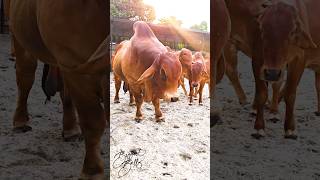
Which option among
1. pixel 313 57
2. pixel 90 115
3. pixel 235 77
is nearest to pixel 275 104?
pixel 313 57

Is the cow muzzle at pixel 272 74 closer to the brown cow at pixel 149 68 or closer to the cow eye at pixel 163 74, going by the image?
the brown cow at pixel 149 68

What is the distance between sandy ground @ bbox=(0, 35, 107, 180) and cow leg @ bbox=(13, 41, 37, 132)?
9 cm

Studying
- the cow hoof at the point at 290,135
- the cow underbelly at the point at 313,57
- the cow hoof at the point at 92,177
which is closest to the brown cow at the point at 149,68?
the cow hoof at the point at 92,177

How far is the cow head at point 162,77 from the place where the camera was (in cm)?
205

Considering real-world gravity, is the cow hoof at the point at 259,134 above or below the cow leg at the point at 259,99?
below

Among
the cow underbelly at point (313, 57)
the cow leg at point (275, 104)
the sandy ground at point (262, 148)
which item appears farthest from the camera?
the cow leg at point (275, 104)

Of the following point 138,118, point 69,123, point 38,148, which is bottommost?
point 38,148

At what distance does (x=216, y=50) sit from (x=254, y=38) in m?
1.74

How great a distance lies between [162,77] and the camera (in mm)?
2092

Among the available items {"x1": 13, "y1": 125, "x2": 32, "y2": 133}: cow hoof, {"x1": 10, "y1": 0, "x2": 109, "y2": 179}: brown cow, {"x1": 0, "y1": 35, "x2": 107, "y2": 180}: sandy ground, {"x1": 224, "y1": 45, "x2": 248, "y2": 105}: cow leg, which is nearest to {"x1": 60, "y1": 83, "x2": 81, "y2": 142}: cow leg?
{"x1": 0, "y1": 35, "x2": 107, "y2": 180}: sandy ground

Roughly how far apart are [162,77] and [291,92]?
234 centimetres

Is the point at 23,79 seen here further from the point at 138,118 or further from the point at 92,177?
the point at 138,118

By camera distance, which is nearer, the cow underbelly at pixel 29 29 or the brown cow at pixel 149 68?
the brown cow at pixel 149 68

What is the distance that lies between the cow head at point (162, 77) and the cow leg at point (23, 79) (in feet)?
5.95
